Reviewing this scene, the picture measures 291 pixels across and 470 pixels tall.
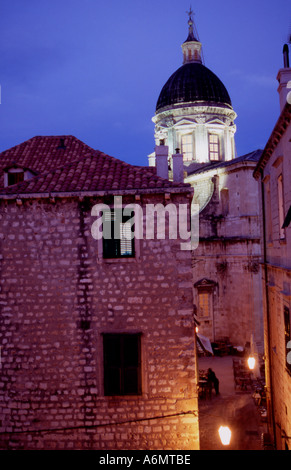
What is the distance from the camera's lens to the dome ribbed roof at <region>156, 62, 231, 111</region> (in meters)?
33.5


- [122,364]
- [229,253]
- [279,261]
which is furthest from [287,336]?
[229,253]

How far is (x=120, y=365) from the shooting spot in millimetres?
10797

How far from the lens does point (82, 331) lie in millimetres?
10844

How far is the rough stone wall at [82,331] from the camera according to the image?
10617mm

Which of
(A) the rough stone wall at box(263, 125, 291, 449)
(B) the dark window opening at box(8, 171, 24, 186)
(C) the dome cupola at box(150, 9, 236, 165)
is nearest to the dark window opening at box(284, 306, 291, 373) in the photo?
(A) the rough stone wall at box(263, 125, 291, 449)

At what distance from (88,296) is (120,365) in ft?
6.12

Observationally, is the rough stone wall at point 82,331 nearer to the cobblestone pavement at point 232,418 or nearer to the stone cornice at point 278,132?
the stone cornice at point 278,132

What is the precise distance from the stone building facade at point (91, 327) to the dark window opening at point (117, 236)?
0.04 metres

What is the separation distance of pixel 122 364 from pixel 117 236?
3158mm

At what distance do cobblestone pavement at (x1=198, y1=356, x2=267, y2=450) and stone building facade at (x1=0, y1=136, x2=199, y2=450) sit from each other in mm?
4682

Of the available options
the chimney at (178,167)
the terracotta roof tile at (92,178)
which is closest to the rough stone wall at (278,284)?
the chimney at (178,167)

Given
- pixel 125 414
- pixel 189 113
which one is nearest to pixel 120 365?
pixel 125 414

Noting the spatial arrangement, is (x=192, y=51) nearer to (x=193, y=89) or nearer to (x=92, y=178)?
(x=193, y=89)

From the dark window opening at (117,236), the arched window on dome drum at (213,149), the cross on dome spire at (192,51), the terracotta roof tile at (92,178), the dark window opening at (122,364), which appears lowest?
the dark window opening at (122,364)
